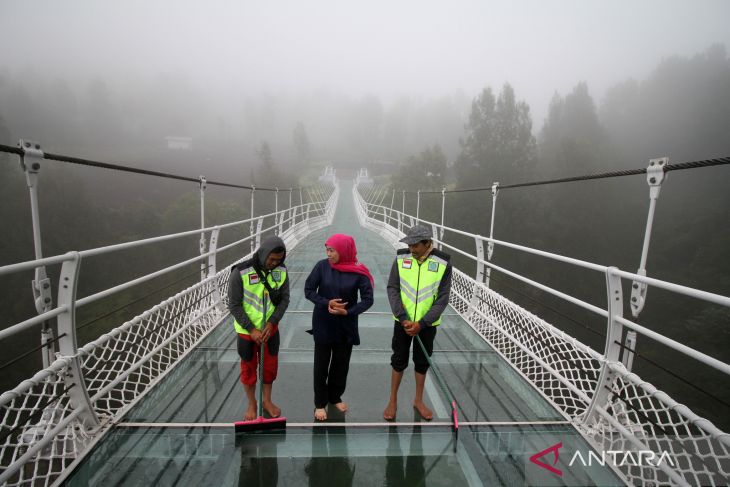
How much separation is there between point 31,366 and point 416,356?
→ 31611mm

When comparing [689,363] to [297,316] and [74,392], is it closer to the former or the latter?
[297,316]

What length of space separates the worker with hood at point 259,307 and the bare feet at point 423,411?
79 centimetres

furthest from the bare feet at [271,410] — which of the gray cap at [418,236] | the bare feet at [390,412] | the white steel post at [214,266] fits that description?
the white steel post at [214,266]

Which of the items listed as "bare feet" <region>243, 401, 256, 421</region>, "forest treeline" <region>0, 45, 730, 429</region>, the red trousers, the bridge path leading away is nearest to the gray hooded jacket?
the red trousers

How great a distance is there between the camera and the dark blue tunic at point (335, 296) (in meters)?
2.06

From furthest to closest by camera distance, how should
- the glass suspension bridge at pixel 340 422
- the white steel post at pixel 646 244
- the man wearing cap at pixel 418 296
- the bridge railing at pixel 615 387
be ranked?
1. the man wearing cap at pixel 418 296
2. the white steel post at pixel 646 244
3. the glass suspension bridge at pixel 340 422
4. the bridge railing at pixel 615 387

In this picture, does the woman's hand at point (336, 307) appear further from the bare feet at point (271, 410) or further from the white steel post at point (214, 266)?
the white steel post at point (214, 266)

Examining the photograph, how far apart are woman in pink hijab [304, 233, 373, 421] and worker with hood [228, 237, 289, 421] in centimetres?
19

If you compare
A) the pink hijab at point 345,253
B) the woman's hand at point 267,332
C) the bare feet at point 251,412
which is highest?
the pink hijab at point 345,253

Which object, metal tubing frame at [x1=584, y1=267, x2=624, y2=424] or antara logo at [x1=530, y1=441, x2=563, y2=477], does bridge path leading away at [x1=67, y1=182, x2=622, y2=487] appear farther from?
metal tubing frame at [x1=584, y1=267, x2=624, y2=424]

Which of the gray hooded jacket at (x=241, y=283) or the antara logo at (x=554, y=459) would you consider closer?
the antara logo at (x=554, y=459)

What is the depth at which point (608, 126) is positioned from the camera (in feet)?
221

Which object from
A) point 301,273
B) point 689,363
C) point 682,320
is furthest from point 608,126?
point 301,273

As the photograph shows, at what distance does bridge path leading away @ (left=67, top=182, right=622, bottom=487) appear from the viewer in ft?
5.56
